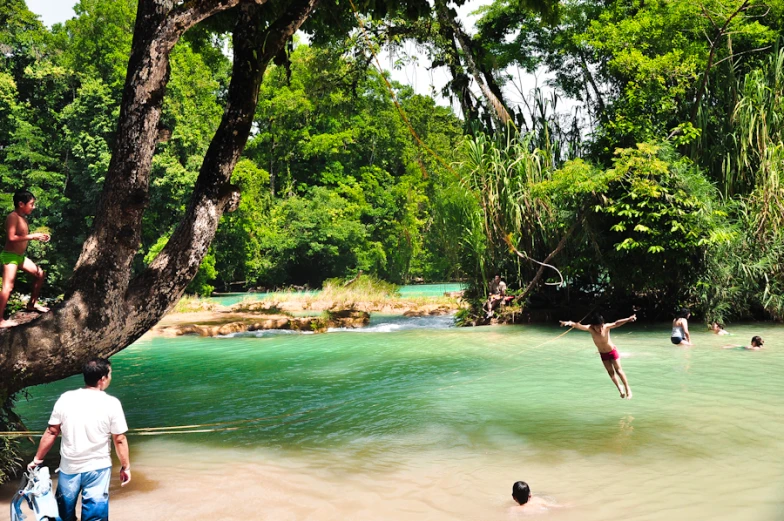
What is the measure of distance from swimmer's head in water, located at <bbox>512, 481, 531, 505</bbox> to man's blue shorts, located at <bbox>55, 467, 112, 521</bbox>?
3.21 m

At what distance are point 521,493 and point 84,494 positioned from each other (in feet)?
11.1

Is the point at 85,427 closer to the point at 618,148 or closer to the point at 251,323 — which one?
the point at 618,148

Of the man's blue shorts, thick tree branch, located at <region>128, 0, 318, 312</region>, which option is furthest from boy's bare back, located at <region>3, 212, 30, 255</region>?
the man's blue shorts

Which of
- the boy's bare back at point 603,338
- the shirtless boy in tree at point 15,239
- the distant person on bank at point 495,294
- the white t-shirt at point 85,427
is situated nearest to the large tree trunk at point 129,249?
the shirtless boy in tree at point 15,239

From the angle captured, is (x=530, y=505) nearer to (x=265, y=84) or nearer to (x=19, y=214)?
(x=19, y=214)

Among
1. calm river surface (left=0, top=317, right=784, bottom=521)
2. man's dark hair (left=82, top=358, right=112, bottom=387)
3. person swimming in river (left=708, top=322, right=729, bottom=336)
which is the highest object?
man's dark hair (left=82, top=358, right=112, bottom=387)

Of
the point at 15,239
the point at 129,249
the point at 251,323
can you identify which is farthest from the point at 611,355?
the point at 251,323

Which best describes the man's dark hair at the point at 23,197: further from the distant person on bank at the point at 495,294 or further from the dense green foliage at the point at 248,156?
the dense green foliage at the point at 248,156

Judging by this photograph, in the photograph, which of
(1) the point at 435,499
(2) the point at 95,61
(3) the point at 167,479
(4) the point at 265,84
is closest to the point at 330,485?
(1) the point at 435,499

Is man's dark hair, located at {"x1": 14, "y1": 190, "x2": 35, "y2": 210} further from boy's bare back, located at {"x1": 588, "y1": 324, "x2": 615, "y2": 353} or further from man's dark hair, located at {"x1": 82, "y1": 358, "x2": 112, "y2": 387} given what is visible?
boy's bare back, located at {"x1": 588, "y1": 324, "x2": 615, "y2": 353}

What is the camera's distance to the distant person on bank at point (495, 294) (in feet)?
66.0

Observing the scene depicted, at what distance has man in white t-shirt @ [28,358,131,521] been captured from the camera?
429 cm

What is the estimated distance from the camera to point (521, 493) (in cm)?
550

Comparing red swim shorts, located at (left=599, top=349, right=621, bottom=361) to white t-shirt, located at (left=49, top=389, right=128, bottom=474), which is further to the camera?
red swim shorts, located at (left=599, top=349, right=621, bottom=361)
